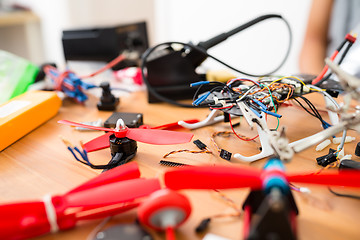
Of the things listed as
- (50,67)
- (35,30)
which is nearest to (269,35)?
(50,67)

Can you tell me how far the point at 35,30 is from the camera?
6.41ft

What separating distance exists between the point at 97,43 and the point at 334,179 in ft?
3.29

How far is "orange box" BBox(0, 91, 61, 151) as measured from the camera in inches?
23.4

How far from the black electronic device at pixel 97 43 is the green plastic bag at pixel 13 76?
260 mm

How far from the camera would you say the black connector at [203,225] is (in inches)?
14.6

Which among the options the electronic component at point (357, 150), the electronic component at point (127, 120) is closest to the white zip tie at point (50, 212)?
the electronic component at point (127, 120)

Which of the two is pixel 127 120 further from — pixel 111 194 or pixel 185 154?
pixel 111 194

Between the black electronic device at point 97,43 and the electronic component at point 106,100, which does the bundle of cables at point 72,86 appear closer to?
the electronic component at point 106,100

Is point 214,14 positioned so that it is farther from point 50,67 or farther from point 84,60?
point 50,67

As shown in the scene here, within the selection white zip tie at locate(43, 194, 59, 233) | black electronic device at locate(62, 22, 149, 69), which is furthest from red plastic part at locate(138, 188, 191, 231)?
black electronic device at locate(62, 22, 149, 69)

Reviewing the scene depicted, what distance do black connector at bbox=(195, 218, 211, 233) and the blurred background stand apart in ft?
4.40

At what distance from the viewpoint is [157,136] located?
21.2 inches

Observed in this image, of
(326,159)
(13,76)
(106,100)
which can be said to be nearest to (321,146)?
(326,159)

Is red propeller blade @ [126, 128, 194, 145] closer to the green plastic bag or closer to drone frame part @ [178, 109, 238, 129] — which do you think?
drone frame part @ [178, 109, 238, 129]
